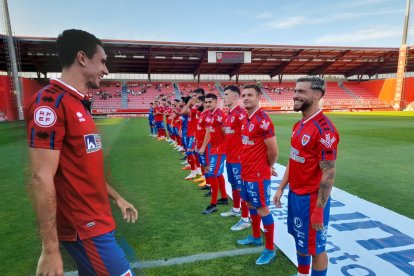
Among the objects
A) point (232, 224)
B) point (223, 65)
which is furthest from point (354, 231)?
point (223, 65)

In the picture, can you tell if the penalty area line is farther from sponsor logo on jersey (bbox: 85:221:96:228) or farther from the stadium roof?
the stadium roof

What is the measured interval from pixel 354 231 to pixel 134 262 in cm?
341

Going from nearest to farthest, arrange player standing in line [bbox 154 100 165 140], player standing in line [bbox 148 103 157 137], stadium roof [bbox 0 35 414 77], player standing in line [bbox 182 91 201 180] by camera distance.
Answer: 1. player standing in line [bbox 182 91 201 180]
2. player standing in line [bbox 154 100 165 140]
3. player standing in line [bbox 148 103 157 137]
4. stadium roof [bbox 0 35 414 77]

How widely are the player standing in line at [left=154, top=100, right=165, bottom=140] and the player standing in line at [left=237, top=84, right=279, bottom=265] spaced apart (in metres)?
12.2

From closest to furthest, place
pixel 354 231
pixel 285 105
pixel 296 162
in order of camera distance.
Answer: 1. pixel 296 162
2. pixel 354 231
3. pixel 285 105

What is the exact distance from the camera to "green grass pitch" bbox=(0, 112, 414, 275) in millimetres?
3441

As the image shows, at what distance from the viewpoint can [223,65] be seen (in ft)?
139

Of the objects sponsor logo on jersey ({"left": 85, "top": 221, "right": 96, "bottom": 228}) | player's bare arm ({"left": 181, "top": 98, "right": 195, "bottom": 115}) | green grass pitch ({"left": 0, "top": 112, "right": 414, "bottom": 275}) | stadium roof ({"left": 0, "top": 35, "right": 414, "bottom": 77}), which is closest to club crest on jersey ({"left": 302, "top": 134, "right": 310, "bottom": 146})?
green grass pitch ({"left": 0, "top": 112, "right": 414, "bottom": 275})

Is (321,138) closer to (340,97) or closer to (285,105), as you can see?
(285,105)

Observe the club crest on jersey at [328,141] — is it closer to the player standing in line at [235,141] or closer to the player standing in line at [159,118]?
the player standing in line at [235,141]

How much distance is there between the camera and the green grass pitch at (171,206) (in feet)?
11.3

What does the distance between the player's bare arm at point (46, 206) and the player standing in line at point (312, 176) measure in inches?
84.8

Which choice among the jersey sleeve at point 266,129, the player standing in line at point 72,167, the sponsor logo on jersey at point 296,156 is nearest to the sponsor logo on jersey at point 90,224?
the player standing in line at point 72,167

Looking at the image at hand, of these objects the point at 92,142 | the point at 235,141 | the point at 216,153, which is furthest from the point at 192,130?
the point at 92,142
